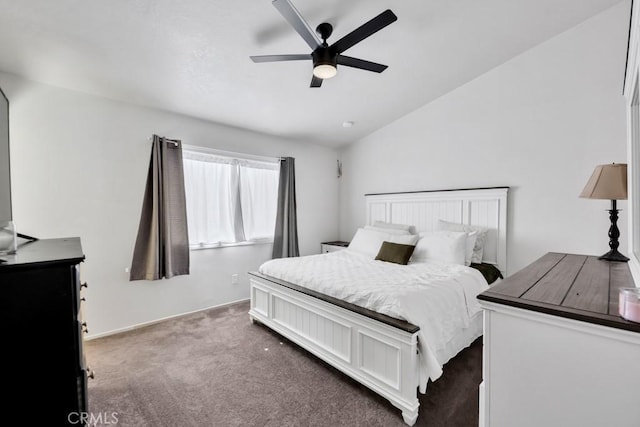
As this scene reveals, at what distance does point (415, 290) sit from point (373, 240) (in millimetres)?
1601

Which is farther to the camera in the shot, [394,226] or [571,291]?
[394,226]

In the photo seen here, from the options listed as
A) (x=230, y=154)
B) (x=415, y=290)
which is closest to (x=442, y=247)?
(x=415, y=290)

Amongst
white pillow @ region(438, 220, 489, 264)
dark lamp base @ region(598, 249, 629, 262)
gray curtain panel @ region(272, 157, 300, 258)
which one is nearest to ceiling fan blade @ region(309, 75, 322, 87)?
gray curtain panel @ region(272, 157, 300, 258)

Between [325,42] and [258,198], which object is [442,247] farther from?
[258,198]

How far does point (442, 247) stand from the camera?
3.02 m

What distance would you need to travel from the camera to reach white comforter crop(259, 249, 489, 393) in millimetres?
1786

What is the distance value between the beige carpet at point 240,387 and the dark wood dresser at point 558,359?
31.8 inches

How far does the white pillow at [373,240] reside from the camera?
334 cm

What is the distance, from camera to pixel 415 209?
13.0 feet

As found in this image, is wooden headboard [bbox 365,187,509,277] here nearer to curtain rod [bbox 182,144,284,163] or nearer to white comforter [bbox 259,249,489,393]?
white comforter [bbox 259,249,489,393]

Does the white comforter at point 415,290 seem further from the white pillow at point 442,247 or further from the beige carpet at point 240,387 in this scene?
the beige carpet at point 240,387

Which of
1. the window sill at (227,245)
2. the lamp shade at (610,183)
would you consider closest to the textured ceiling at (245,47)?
the lamp shade at (610,183)

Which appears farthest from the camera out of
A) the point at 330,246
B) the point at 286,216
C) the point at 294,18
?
the point at 330,246

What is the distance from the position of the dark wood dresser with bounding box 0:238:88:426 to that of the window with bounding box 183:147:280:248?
2.48m
